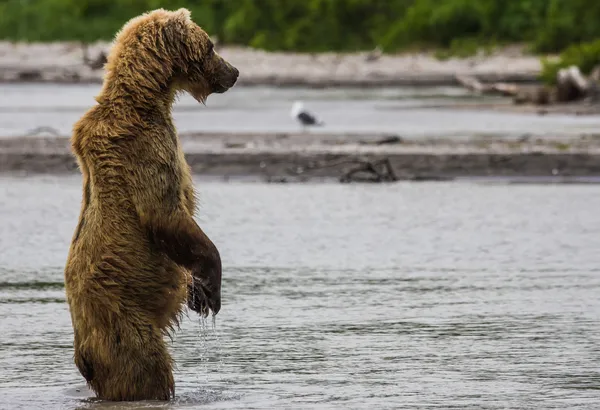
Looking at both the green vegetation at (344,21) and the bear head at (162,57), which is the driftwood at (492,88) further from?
the bear head at (162,57)

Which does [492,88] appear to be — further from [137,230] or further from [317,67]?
[137,230]

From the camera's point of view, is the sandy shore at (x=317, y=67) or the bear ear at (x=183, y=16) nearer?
the bear ear at (x=183, y=16)

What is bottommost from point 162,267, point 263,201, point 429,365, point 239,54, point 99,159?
point 239,54

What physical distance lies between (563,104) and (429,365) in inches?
894

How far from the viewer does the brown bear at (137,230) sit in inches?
237

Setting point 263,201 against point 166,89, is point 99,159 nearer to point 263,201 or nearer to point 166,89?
point 166,89

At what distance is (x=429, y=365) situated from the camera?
706cm

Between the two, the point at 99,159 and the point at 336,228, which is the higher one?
the point at 99,159

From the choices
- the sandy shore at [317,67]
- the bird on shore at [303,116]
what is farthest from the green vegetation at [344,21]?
the bird on shore at [303,116]

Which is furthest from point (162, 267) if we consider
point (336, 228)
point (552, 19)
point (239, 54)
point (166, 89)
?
point (239, 54)

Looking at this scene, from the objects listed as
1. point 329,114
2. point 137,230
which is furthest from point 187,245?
point 329,114

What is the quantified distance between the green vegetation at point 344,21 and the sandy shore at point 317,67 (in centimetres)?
113

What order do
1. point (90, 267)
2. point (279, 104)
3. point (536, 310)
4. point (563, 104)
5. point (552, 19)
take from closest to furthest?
point (90, 267)
point (536, 310)
point (563, 104)
point (279, 104)
point (552, 19)

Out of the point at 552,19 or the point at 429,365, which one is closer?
the point at 429,365
